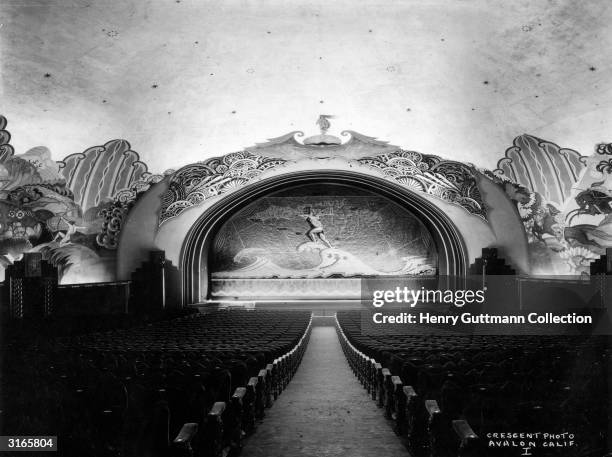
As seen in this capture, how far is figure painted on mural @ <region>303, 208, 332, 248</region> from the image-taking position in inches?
859

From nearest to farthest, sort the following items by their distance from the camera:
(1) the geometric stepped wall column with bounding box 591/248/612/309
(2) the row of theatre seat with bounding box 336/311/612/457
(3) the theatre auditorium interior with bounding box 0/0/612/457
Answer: (2) the row of theatre seat with bounding box 336/311/612/457
(3) the theatre auditorium interior with bounding box 0/0/612/457
(1) the geometric stepped wall column with bounding box 591/248/612/309

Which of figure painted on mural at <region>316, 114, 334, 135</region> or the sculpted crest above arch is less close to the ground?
figure painted on mural at <region>316, 114, 334, 135</region>

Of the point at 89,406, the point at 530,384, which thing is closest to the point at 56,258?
the point at 89,406

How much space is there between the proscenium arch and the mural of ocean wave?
893mm

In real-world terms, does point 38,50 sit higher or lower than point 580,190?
higher

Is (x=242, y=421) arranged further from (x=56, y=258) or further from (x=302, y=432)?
(x=56, y=258)

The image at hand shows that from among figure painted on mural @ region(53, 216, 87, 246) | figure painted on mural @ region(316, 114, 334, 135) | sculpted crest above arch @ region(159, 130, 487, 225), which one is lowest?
figure painted on mural @ region(53, 216, 87, 246)

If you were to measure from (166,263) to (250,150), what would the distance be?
5.82 metres

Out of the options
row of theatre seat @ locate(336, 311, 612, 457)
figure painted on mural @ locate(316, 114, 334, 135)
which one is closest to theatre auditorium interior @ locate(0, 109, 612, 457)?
row of theatre seat @ locate(336, 311, 612, 457)

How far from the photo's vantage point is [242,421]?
4707 millimetres

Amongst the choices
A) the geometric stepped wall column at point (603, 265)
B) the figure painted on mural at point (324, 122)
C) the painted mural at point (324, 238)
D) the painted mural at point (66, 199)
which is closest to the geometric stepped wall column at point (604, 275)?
the geometric stepped wall column at point (603, 265)

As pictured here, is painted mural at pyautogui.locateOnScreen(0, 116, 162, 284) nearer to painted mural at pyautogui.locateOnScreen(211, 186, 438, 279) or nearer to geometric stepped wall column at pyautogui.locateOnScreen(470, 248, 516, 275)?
painted mural at pyautogui.locateOnScreen(211, 186, 438, 279)

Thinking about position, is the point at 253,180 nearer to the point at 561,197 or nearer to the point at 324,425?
the point at 561,197

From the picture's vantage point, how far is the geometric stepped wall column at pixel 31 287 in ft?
41.3
